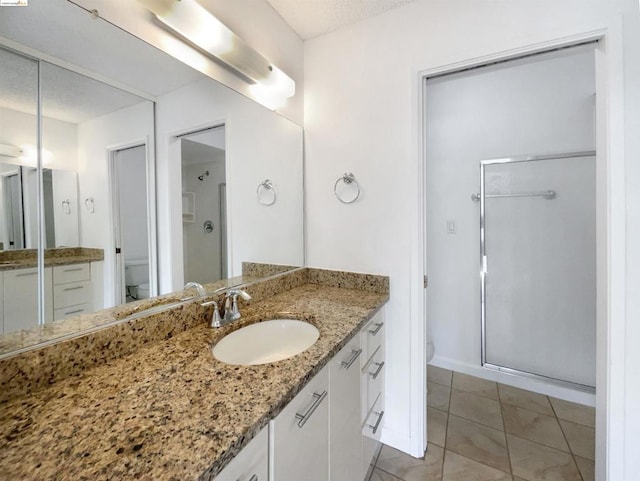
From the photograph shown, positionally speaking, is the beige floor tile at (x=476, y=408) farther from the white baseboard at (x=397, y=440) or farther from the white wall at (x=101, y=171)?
the white wall at (x=101, y=171)

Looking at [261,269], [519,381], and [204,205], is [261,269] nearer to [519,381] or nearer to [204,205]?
[204,205]

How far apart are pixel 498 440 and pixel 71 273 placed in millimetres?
2236

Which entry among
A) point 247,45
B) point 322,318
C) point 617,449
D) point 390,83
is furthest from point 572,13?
point 617,449

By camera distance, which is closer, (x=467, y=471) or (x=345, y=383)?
(x=345, y=383)

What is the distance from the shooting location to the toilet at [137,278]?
100cm

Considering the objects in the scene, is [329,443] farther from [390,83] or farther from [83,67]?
[390,83]

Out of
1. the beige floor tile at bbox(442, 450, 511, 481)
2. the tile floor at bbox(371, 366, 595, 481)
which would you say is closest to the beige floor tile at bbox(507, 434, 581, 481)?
the tile floor at bbox(371, 366, 595, 481)

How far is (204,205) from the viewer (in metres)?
1.31

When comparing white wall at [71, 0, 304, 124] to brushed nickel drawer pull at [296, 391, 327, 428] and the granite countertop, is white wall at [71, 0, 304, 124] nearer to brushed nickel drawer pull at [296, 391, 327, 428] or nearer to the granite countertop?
the granite countertop

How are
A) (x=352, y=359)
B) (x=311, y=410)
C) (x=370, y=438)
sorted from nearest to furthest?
(x=311, y=410)
(x=352, y=359)
(x=370, y=438)

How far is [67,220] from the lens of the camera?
839mm

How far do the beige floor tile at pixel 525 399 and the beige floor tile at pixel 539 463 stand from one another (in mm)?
382

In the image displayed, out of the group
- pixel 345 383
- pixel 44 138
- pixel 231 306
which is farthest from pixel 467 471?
pixel 44 138

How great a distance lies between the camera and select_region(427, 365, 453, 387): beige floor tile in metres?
2.27
